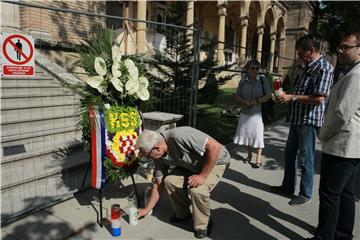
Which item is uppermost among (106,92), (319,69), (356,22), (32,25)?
(356,22)

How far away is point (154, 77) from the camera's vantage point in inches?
247

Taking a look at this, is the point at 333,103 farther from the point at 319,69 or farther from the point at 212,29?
the point at 212,29

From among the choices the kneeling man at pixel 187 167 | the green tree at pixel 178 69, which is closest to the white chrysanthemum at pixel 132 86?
the kneeling man at pixel 187 167

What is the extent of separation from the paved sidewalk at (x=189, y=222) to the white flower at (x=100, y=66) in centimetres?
156

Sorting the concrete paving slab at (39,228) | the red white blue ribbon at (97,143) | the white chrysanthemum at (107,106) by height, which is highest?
the white chrysanthemum at (107,106)

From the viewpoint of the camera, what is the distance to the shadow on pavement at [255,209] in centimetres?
340

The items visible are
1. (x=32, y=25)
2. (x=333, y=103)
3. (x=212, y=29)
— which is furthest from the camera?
(x=212, y=29)

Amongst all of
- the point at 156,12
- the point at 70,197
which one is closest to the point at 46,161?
the point at 70,197

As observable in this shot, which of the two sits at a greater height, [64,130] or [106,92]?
[106,92]

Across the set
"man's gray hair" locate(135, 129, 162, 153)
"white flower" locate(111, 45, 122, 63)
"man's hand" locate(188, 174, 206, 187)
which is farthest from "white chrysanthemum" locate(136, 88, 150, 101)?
"man's hand" locate(188, 174, 206, 187)

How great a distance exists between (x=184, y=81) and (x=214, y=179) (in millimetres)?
3695

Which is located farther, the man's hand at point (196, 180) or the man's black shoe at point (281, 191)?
the man's black shoe at point (281, 191)

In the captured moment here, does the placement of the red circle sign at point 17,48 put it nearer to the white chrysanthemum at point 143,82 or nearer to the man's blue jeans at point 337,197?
the white chrysanthemum at point 143,82

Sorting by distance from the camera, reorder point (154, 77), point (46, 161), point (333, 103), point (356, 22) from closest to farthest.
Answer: point (333, 103) → point (46, 161) → point (154, 77) → point (356, 22)
